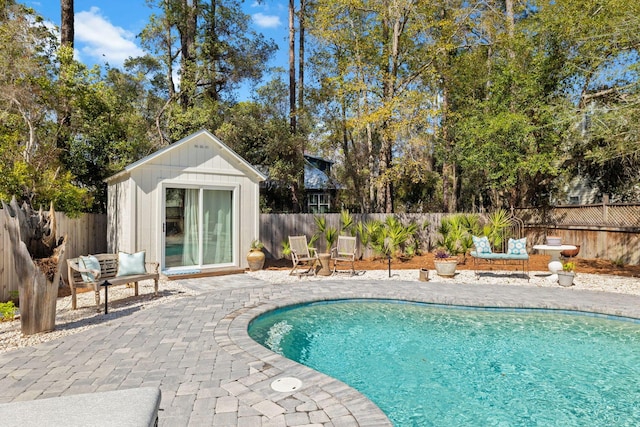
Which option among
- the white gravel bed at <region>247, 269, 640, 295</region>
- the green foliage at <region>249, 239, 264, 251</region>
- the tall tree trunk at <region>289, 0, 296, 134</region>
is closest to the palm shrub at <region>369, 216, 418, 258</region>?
the white gravel bed at <region>247, 269, 640, 295</region>

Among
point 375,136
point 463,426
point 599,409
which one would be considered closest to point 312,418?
point 463,426

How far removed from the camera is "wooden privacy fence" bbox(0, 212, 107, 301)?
682 cm

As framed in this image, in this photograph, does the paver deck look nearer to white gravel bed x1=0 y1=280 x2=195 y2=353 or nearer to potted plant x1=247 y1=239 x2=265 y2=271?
white gravel bed x1=0 y1=280 x2=195 y2=353

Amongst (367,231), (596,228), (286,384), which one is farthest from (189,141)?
(596,228)

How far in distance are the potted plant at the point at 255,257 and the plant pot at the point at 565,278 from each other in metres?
7.42

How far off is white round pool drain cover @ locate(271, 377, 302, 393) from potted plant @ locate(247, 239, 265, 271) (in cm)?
691

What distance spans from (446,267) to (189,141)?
7.32 meters

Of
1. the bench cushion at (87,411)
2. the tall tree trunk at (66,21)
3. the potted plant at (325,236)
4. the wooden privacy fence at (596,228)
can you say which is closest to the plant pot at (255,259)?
the potted plant at (325,236)

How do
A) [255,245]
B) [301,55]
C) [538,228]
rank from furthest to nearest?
[301,55] → [538,228] → [255,245]

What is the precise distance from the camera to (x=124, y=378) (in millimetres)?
3723

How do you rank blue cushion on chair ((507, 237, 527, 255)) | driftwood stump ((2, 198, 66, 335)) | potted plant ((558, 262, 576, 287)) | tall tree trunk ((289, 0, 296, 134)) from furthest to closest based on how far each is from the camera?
1. tall tree trunk ((289, 0, 296, 134))
2. blue cushion on chair ((507, 237, 527, 255))
3. potted plant ((558, 262, 576, 287))
4. driftwood stump ((2, 198, 66, 335))

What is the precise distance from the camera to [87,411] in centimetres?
200

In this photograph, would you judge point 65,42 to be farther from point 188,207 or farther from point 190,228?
point 190,228

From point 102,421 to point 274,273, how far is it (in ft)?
27.5
